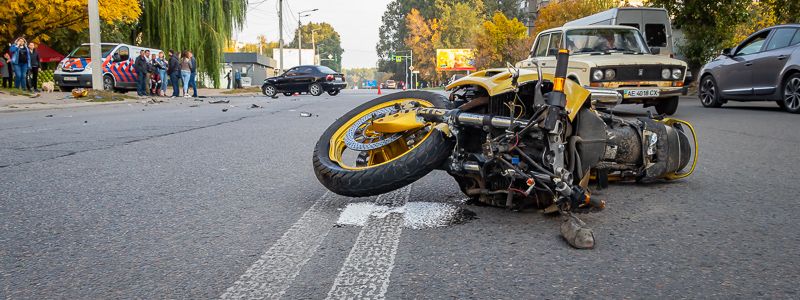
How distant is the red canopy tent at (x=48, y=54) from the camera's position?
110ft

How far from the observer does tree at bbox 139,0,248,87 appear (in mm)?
27734

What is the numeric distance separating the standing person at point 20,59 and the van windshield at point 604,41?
16617 mm

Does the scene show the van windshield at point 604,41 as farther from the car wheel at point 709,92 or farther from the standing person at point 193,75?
the standing person at point 193,75

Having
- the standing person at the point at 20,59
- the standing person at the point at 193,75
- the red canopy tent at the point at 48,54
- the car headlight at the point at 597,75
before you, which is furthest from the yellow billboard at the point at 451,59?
the car headlight at the point at 597,75

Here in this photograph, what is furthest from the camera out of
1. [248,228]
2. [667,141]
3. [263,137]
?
[263,137]

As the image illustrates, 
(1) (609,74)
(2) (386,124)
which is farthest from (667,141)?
(1) (609,74)

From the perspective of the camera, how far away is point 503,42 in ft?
183

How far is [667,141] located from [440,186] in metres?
1.52

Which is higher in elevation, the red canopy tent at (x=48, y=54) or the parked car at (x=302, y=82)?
the red canopy tent at (x=48, y=54)

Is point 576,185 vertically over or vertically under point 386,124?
under

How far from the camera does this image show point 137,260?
2.75 meters

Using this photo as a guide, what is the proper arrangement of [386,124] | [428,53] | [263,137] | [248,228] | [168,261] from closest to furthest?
[168,261], [248,228], [386,124], [263,137], [428,53]

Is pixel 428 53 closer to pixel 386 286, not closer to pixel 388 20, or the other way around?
pixel 388 20

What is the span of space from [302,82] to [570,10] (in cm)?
2081
